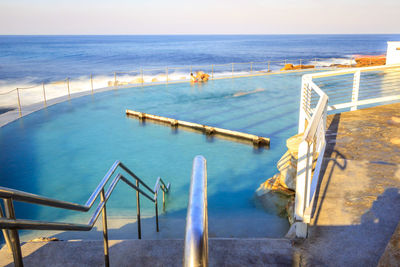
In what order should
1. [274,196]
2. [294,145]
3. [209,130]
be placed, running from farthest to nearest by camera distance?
[209,130] < [274,196] < [294,145]

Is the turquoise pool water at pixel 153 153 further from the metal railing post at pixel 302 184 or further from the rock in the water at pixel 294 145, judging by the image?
the metal railing post at pixel 302 184

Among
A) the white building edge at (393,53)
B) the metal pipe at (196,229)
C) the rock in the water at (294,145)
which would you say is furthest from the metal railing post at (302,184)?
the white building edge at (393,53)

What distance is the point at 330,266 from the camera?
8.19 feet

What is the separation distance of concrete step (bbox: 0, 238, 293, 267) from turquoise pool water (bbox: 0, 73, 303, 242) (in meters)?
2.20

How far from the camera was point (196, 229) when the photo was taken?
857mm

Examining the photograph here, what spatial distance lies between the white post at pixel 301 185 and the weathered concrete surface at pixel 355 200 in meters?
0.11

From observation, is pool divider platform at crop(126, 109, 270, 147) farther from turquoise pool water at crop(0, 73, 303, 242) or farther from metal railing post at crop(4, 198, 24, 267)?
metal railing post at crop(4, 198, 24, 267)

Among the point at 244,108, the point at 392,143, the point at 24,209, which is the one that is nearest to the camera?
the point at 392,143

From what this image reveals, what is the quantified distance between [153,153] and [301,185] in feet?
21.1

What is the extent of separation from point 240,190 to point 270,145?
8.29 feet

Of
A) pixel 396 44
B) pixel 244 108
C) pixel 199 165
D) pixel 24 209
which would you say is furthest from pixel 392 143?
pixel 396 44

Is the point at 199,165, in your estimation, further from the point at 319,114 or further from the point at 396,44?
the point at 396,44

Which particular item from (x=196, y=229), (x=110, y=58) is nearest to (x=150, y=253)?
(x=196, y=229)

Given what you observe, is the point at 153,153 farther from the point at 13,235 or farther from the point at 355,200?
the point at 13,235
